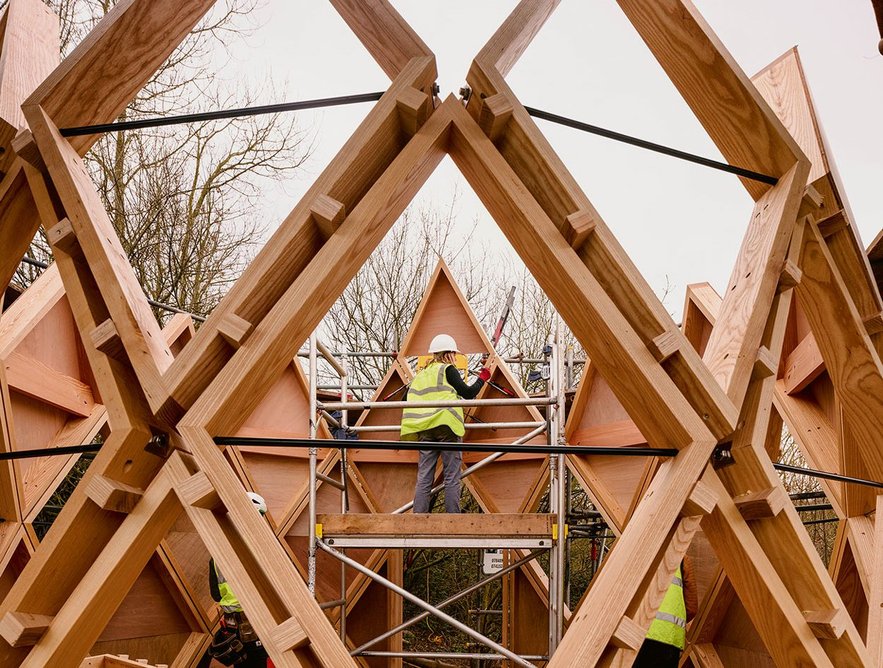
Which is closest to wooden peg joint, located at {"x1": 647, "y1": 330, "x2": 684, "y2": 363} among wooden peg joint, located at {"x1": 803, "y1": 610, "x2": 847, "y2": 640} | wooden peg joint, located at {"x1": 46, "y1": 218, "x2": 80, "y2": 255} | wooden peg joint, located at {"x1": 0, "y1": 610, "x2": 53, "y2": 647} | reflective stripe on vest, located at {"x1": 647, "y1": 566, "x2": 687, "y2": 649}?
wooden peg joint, located at {"x1": 803, "y1": 610, "x2": 847, "y2": 640}

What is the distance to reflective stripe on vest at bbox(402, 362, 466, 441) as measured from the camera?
6.96m

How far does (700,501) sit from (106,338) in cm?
215

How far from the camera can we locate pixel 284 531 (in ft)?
27.0

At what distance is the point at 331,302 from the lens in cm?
305

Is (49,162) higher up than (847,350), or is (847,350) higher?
(847,350)

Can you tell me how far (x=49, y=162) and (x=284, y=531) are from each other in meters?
5.69

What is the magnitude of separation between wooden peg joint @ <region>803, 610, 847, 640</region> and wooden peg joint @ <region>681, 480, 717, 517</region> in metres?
0.53

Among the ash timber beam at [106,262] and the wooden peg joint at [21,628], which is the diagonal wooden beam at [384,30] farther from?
the wooden peg joint at [21,628]

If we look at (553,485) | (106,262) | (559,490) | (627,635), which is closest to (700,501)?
(627,635)

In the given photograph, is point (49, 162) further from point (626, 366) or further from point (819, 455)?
point (819, 455)

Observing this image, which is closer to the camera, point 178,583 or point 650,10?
point 650,10

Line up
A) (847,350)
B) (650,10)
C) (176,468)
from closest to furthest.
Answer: (176,468) → (650,10) → (847,350)

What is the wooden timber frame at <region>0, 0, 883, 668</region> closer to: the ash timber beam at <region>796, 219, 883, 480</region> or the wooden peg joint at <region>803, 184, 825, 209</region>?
the wooden peg joint at <region>803, 184, 825, 209</region>

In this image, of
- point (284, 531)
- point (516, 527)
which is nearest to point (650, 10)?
point (516, 527)
